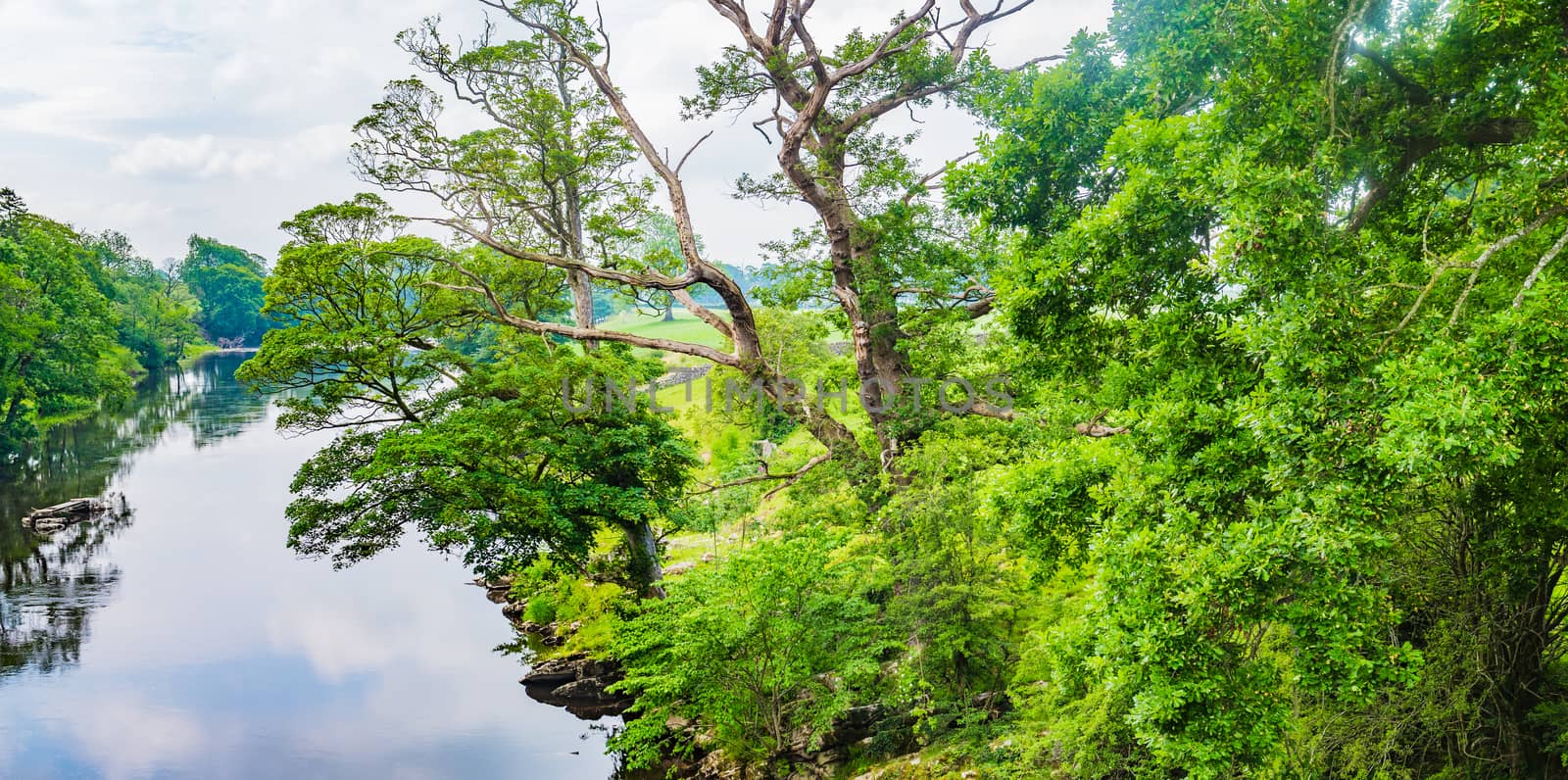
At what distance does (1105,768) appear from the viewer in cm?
802

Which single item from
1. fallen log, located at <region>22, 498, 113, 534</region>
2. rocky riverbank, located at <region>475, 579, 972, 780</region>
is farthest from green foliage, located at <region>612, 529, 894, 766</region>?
fallen log, located at <region>22, 498, 113, 534</region>

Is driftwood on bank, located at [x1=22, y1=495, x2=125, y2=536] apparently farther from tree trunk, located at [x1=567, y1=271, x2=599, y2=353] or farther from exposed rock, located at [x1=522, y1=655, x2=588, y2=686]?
tree trunk, located at [x1=567, y1=271, x2=599, y2=353]

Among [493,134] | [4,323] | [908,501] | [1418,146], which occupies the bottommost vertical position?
[908,501]

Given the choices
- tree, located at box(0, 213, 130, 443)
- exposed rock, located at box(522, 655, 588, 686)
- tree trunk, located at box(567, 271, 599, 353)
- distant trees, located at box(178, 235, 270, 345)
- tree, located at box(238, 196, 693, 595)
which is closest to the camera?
tree, located at box(238, 196, 693, 595)

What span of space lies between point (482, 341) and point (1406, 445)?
41867 mm

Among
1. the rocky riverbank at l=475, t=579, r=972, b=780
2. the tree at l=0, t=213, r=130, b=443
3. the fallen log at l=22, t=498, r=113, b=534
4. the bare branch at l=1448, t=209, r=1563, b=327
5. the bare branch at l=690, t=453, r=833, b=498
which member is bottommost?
the rocky riverbank at l=475, t=579, r=972, b=780

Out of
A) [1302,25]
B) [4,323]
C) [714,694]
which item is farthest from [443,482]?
[4,323]

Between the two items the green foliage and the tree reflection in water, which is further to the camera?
the tree reflection in water

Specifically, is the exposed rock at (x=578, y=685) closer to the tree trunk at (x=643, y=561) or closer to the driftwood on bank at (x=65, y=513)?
the tree trunk at (x=643, y=561)

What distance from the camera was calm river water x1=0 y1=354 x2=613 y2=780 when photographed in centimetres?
1395

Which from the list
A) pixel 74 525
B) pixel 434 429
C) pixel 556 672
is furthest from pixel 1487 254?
pixel 74 525

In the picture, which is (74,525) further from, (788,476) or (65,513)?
(788,476)

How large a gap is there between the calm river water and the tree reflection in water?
81 mm

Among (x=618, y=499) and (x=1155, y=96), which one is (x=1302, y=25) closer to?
(x=1155, y=96)
